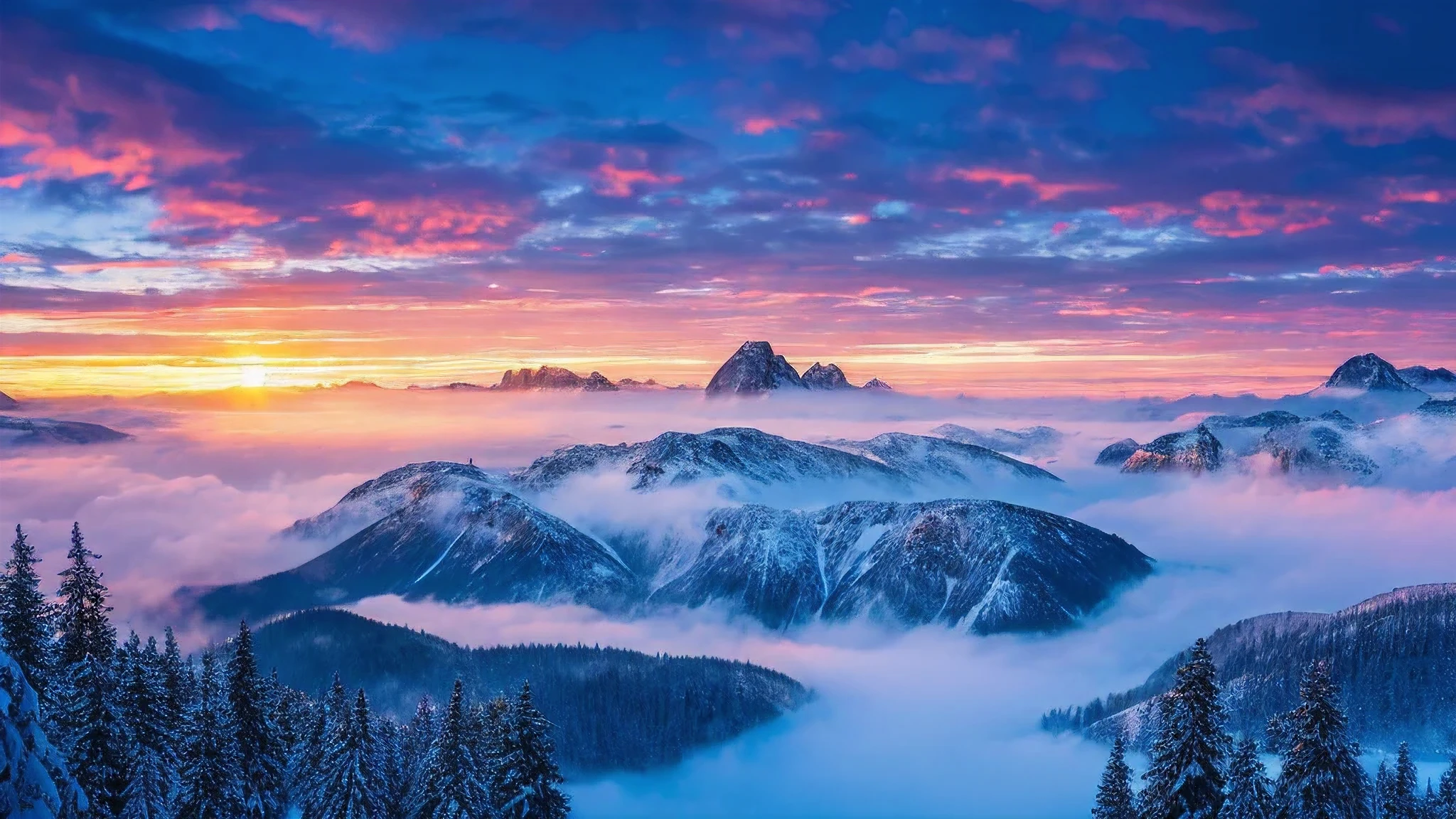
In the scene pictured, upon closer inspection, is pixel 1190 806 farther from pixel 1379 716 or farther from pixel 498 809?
pixel 1379 716

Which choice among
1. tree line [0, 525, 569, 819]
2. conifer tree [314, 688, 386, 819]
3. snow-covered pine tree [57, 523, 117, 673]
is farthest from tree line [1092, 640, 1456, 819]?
snow-covered pine tree [57, 523, 117, 673]

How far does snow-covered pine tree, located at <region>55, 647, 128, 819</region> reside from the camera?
5328cm

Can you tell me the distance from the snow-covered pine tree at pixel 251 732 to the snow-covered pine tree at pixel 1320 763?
217 feet

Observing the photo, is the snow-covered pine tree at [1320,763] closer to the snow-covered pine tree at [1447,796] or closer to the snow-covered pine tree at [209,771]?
the snow-covered pine tree at [1447,796]

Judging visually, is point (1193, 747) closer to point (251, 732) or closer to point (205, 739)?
point (205, 739)

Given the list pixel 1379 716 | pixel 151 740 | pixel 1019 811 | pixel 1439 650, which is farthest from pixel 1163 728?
pixel 1439 650

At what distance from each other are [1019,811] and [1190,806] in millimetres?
137885

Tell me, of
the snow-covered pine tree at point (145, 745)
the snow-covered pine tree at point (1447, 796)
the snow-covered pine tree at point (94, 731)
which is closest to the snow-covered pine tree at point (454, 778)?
the snow-covered pine tree at point (145, 745)

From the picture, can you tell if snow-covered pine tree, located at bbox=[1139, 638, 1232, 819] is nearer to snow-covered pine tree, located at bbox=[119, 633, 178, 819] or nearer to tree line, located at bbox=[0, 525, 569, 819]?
tree line, located at bbox=[0, 525, 569, 819]

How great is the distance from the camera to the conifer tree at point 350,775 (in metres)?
66.4

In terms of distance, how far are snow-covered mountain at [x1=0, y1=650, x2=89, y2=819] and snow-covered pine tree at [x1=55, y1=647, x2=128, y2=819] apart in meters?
24.9

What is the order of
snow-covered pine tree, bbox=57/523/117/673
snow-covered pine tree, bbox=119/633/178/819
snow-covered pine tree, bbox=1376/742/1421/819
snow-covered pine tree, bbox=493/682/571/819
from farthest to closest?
1. snow-covered pine tree, bbox=1376/742/1421/819
2. snow-covered pine tree, bbox=57/523/117/673
3. snow-covered pine tree, bbox=493/682/571/819
4. snow-covered pine tree, bbox=119/633/178/819

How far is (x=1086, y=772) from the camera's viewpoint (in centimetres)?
18888

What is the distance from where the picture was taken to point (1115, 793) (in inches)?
2645
